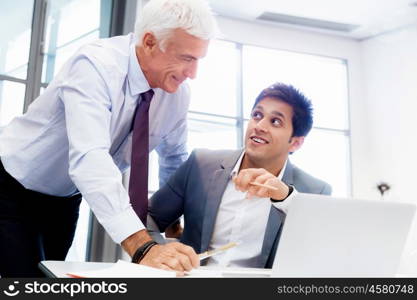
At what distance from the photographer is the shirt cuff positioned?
4.01 ft

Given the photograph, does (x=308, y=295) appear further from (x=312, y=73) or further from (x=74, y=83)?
(x=312, y=73)

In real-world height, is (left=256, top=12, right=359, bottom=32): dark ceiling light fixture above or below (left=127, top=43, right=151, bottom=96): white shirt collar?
above

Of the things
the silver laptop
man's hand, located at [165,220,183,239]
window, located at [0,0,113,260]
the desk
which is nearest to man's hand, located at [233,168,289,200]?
the desk

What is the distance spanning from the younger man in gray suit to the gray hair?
1.45 feet

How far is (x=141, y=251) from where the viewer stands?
117 cm

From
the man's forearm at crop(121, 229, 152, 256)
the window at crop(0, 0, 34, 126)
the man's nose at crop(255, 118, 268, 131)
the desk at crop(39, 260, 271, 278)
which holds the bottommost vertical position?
the desk at crop(39, 260, 271, 278)

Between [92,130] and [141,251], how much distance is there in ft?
1.20

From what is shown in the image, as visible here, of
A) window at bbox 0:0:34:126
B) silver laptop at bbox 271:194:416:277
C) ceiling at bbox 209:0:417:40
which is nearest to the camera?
silver laptop at bbox 271:194:416:277

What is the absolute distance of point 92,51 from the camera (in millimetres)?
1539

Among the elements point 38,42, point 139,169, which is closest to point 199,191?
point 139,169

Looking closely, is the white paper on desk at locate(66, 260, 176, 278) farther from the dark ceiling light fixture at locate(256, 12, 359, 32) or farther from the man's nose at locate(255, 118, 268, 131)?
the dark ceiling light fixture at locate(256, 12, 359, 32)

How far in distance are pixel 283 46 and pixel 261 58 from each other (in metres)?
Answer: 0.33

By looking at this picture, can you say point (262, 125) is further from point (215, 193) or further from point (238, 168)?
point (215, 193)

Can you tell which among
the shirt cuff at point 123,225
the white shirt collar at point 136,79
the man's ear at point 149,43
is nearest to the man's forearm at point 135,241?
the shirt cuff at point 123,225
